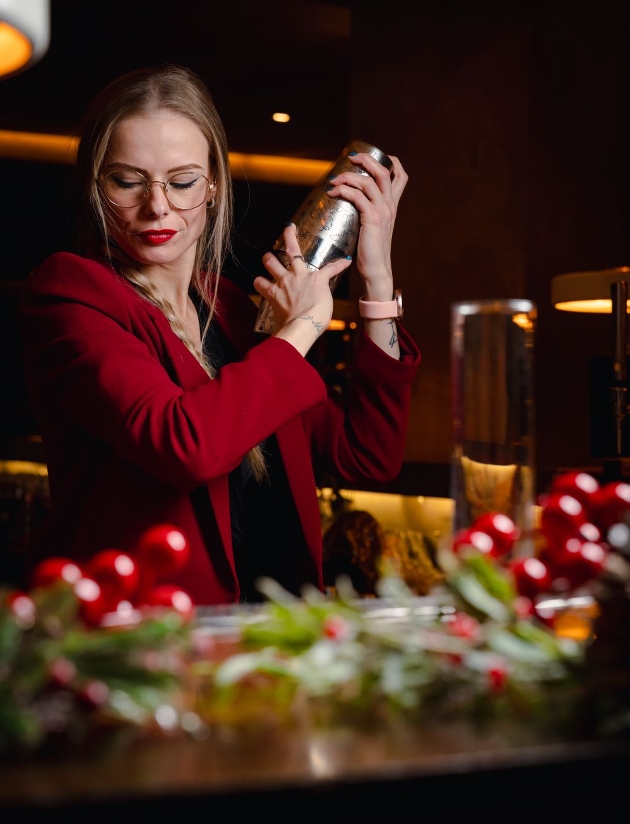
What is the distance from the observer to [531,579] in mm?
808

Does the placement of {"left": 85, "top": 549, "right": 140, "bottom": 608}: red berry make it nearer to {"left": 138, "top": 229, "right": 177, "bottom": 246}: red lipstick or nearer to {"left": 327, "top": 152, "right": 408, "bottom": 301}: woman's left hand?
{"left": 138, "top": 229, "right": 177, "bottom": 246}: red lipstick

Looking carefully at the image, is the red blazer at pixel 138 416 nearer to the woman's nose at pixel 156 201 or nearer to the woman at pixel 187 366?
the woman at pixel 187 366

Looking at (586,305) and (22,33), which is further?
(586,305)

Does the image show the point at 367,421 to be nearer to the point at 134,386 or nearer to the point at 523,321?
the point at 134,386

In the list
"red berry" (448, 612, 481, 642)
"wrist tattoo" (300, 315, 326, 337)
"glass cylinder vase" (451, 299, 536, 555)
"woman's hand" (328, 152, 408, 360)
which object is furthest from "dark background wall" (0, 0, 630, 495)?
"red berry" (448, 612, 481, 642)

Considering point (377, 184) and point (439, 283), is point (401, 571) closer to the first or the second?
point (377, 184)

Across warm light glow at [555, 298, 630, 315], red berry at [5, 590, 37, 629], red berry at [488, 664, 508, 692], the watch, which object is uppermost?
warm light glow at [555, 298, 630, 315]

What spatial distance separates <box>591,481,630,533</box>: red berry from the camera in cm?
88

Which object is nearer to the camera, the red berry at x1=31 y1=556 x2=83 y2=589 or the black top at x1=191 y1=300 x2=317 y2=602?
the red berry at x1=31 y1=556 x2=83 y2=589

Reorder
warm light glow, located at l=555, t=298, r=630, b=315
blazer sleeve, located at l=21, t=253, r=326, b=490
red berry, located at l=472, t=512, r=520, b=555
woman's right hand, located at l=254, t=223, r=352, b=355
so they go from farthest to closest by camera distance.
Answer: warm light glow, located at l=555, t=298, r=630, b=315, woman's right hand, located at l=254, t=223, r=352, b=355, blazer sleeve, located at l=21, t=253, r=326, b=490, red berry, located at l=472, t=512, r=520, b=555

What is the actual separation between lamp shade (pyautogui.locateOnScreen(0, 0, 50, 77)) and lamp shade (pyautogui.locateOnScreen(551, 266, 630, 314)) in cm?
290

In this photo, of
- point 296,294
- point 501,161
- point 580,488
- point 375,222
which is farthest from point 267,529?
point 501,161

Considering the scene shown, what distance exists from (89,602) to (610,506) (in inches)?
17.3

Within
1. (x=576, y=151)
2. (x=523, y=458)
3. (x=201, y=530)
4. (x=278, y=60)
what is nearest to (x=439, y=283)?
(x=576, y=151)
